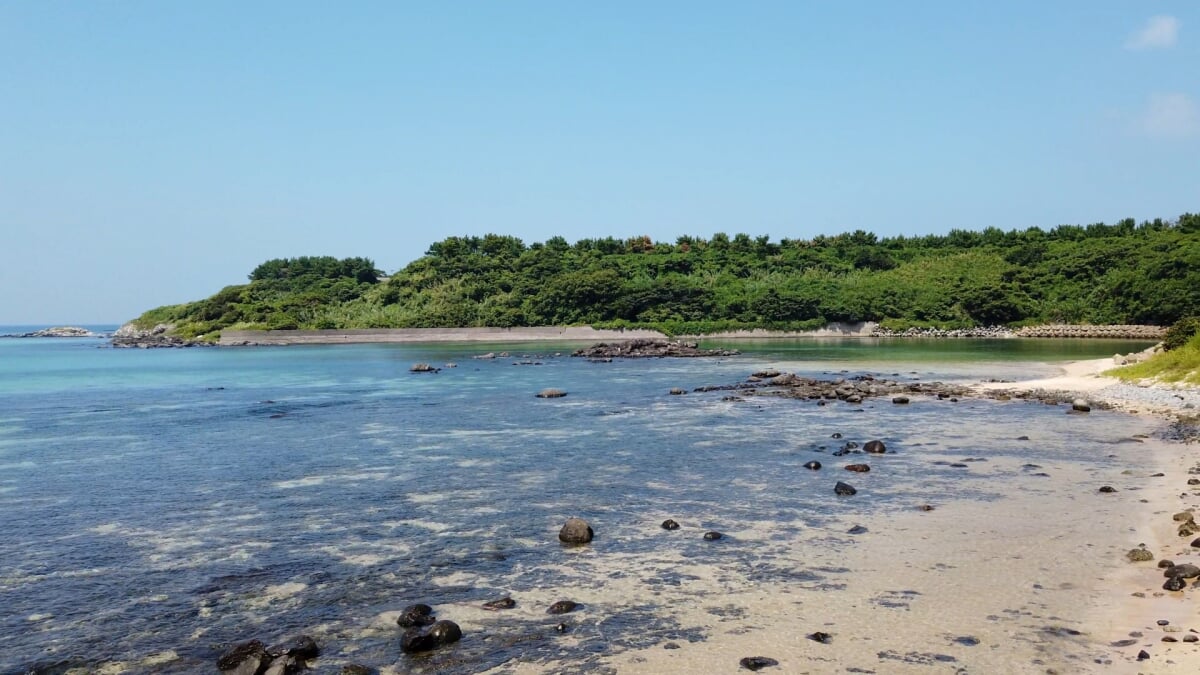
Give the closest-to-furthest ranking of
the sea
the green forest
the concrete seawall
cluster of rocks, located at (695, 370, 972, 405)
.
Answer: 1. the sea
2. cluster of rocks, located at (695, 370, 972, 405)
3. the green forest
4. the concrete seawall

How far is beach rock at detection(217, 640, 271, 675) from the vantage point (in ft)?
30.8

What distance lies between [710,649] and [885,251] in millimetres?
143986

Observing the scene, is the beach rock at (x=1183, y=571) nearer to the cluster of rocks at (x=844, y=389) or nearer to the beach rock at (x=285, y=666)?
the beach rock at (x=285, y=666)

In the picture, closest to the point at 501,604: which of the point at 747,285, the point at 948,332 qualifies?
the point at 948,332

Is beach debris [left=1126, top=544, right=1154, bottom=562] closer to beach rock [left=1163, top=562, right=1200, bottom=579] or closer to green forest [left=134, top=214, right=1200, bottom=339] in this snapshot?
beach rock [left=1163, top=562, right=1200, bottom=579]

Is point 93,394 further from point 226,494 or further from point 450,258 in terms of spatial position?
point 450,258

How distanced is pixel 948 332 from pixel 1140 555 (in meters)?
99.0

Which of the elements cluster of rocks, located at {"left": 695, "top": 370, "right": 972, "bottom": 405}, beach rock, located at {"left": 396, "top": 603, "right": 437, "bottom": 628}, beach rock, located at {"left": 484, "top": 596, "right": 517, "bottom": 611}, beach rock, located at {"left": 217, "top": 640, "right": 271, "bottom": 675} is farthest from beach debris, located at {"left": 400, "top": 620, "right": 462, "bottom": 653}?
cluster of rocks, located at {"left": 695, "top": 370, "right": 972, "bottom": 405}

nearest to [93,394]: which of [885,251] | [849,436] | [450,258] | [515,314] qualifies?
[849,436]

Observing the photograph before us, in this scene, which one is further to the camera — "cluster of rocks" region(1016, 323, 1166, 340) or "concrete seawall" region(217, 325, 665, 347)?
"concrete seawall" region(217, 325, 665, 347)

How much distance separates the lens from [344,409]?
36750mm

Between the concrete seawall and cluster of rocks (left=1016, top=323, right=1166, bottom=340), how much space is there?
44010 mm

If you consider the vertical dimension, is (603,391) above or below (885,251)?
below

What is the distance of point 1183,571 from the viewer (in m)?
11.4
